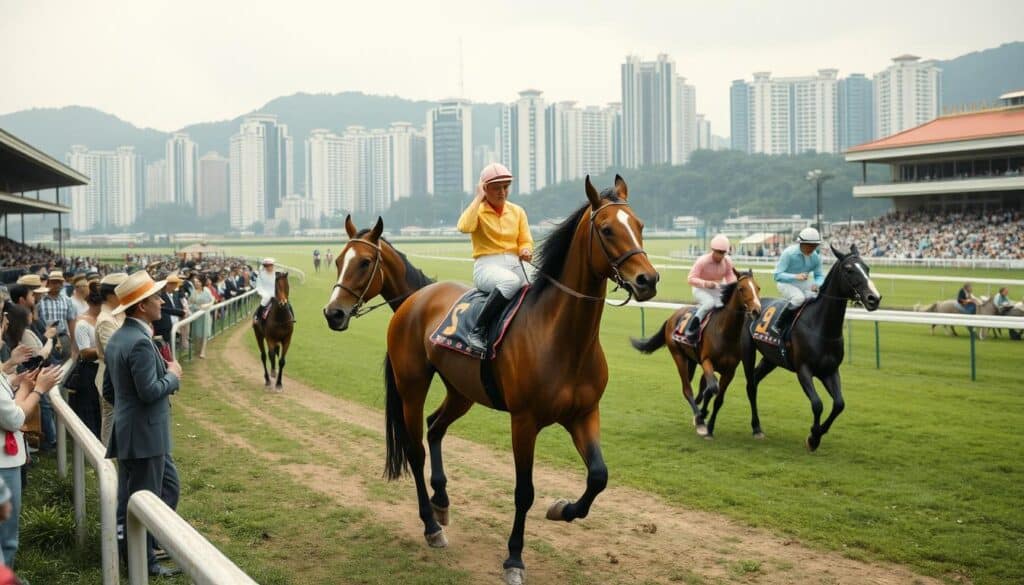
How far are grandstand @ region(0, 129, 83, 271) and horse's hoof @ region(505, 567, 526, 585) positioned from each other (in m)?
19.8

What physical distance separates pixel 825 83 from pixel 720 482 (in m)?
205

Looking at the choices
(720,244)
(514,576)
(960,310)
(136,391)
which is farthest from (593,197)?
(960,310)

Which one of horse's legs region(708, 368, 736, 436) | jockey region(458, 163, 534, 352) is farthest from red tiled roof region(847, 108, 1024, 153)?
jockey region(458, 163, 534, 352)

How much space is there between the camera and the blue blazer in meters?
4.33

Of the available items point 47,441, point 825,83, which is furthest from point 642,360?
point 825,83

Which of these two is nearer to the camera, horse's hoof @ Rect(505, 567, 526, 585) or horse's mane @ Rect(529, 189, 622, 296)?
horse's hoof @ Rect(505, 567, 526, 585)

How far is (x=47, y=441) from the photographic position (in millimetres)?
7652

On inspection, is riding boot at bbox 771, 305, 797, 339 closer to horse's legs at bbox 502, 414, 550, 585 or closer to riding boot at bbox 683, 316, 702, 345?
riding boot at bbox 683, 316, 702, 345

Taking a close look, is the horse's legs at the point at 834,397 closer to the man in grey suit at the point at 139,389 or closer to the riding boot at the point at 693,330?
the riding boot at the point at 693,330

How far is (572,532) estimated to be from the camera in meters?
5.72

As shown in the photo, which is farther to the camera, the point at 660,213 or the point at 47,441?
the point at 660,213

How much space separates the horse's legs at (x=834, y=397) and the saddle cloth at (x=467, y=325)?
3.75 metres

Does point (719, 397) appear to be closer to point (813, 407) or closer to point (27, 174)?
point (813, 407)

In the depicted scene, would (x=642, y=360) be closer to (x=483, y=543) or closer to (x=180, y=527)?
(x=483, y=543)
